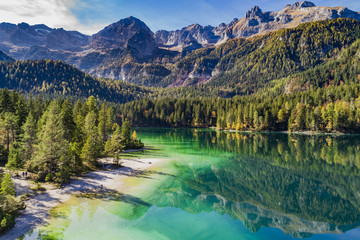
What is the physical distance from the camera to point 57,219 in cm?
2705

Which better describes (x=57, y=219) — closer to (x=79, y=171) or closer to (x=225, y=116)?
(x=79, y=171)

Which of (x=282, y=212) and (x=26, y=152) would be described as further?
(x=26, y=152)

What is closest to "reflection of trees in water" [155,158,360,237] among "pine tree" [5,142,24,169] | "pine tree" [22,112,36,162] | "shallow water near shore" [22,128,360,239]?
"shallow water near shore" [22,128,360,239]

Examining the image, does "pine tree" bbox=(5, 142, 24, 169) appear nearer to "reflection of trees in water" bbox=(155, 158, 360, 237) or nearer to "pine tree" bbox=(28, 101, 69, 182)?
"pine tree" bbox=(28, 101, 69, 182)

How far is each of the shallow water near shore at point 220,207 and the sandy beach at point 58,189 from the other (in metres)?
1.42

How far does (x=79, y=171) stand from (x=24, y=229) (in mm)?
22927

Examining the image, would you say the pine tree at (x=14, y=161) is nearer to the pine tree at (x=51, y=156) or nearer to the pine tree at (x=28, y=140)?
the pine tree at (x=51, y=156)

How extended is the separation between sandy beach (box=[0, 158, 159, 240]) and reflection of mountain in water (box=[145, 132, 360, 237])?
10.2m

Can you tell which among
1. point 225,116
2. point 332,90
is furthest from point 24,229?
point 332,90

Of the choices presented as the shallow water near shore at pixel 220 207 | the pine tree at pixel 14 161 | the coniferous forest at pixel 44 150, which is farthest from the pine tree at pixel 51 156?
the shallow water near shore at pixel 220 207

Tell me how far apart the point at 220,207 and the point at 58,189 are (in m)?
26.3

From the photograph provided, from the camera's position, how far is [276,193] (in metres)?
39.9

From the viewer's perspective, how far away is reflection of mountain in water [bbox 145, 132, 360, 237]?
3020 centimetres

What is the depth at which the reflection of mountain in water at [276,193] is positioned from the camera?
3020cm
